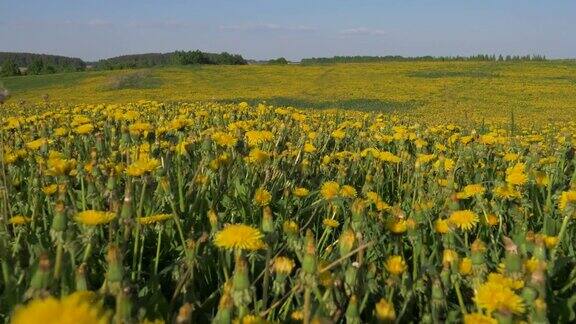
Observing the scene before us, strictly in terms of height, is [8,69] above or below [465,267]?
below

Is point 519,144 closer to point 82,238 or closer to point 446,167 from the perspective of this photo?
point 446,167

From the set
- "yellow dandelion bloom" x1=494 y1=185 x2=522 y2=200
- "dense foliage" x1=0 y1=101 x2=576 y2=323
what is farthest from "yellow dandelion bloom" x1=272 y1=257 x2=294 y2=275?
"yellow dandelion bloom" x1=494 y1=185 x2=522 y2=200

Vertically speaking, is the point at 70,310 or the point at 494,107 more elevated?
the point at 70,310

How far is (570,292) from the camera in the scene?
1925mm

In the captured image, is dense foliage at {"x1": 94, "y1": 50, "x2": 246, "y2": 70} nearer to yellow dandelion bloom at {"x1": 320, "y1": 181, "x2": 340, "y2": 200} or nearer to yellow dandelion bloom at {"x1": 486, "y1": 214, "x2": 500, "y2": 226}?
yellow dandelion bloom at {"x1": 320, "y1": 181, "x2": 340, "y2": 200}

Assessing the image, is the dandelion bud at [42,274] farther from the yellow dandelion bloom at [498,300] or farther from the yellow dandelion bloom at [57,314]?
the yellow dandelion bloom at [498,300]

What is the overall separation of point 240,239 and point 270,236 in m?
0.19

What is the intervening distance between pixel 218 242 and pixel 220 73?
29.1m

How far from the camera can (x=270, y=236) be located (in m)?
1.69

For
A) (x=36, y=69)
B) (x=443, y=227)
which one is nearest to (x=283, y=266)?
(x=443, y=227)

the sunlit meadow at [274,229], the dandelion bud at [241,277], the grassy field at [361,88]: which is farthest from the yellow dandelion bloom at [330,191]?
the grassy field at [361,88]

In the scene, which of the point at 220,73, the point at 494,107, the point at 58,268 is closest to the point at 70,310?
the point at 58,268

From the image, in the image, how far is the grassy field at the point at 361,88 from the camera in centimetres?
1638

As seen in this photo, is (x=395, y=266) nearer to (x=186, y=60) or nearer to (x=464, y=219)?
(x=464, y=219)
